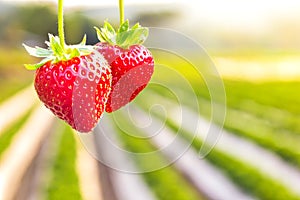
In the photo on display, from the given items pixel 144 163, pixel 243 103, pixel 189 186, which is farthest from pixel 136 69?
pixel 243 103

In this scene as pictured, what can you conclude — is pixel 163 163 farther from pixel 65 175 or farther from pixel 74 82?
pixel 74 82

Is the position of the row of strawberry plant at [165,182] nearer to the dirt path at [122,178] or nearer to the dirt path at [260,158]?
the dirt path at [122,178]

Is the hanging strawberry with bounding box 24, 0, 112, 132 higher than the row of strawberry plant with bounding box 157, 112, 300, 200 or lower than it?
higher

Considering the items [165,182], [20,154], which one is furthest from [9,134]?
[165,182]

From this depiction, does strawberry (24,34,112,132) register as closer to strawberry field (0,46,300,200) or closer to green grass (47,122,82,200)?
strawberry field (0,46,300,200)

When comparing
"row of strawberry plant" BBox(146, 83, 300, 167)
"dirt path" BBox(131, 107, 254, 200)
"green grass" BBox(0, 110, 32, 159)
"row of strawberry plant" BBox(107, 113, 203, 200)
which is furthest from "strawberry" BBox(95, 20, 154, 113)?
"green grass" BBox(0, 110, 32, 159)

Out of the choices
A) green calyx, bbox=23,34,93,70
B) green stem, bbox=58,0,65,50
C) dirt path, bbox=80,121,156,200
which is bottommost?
dirt path, bbox=80,121,156,200

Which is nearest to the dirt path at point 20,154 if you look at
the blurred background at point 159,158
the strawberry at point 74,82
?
the blurred background at point 159,158

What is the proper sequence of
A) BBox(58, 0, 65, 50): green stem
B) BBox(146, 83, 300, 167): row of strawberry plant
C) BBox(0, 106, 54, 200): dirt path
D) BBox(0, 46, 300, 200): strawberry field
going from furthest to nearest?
BBox(146, 83, 300, 167): row of strawberry plant, BBox(0, 106, 54, 200): dirt path, BBox(0, 46, 300, 200): strawberry field, BBox(58, 0, 65, 50): green stem

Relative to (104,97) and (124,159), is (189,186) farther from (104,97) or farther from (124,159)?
(104,97)
